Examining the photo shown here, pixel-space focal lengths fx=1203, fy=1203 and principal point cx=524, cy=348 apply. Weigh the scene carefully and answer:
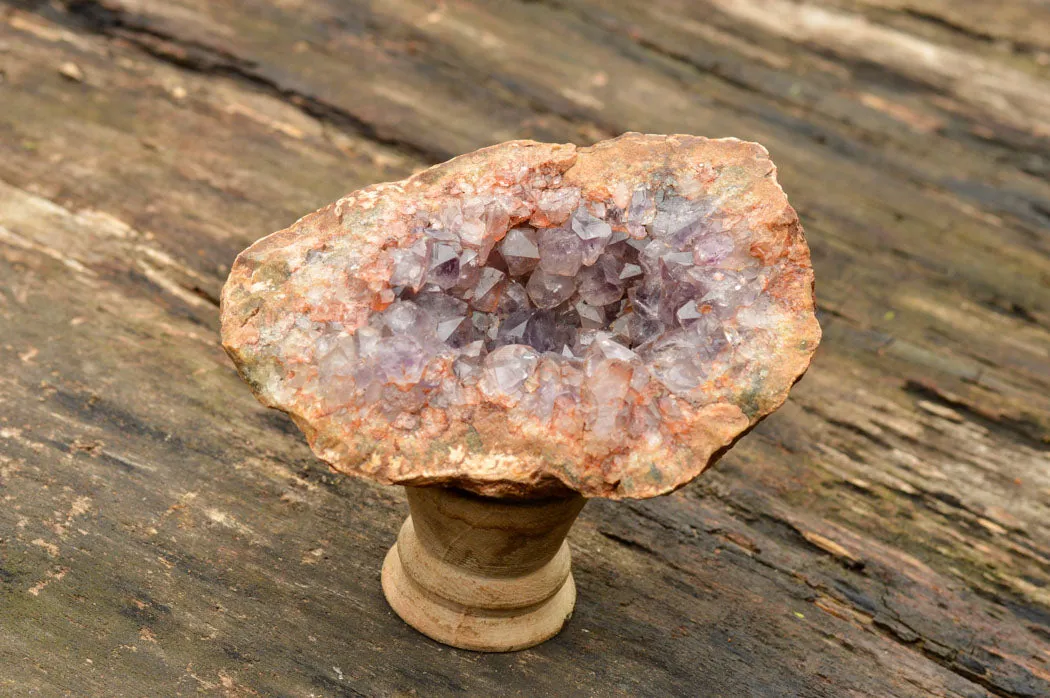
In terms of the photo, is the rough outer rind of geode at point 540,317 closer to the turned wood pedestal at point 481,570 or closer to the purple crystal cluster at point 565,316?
the purple crystal cluster at point 565,316

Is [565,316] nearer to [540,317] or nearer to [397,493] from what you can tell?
[540,317]

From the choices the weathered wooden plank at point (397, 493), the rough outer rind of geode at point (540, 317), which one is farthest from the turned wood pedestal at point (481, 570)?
the rough outer rind of geode at point (540, 317)

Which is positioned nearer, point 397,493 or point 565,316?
point 565,316

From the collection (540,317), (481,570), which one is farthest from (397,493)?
(540,317)

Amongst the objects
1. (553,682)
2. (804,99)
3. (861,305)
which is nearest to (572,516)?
(553,682)

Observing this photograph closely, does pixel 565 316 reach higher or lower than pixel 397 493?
higher
